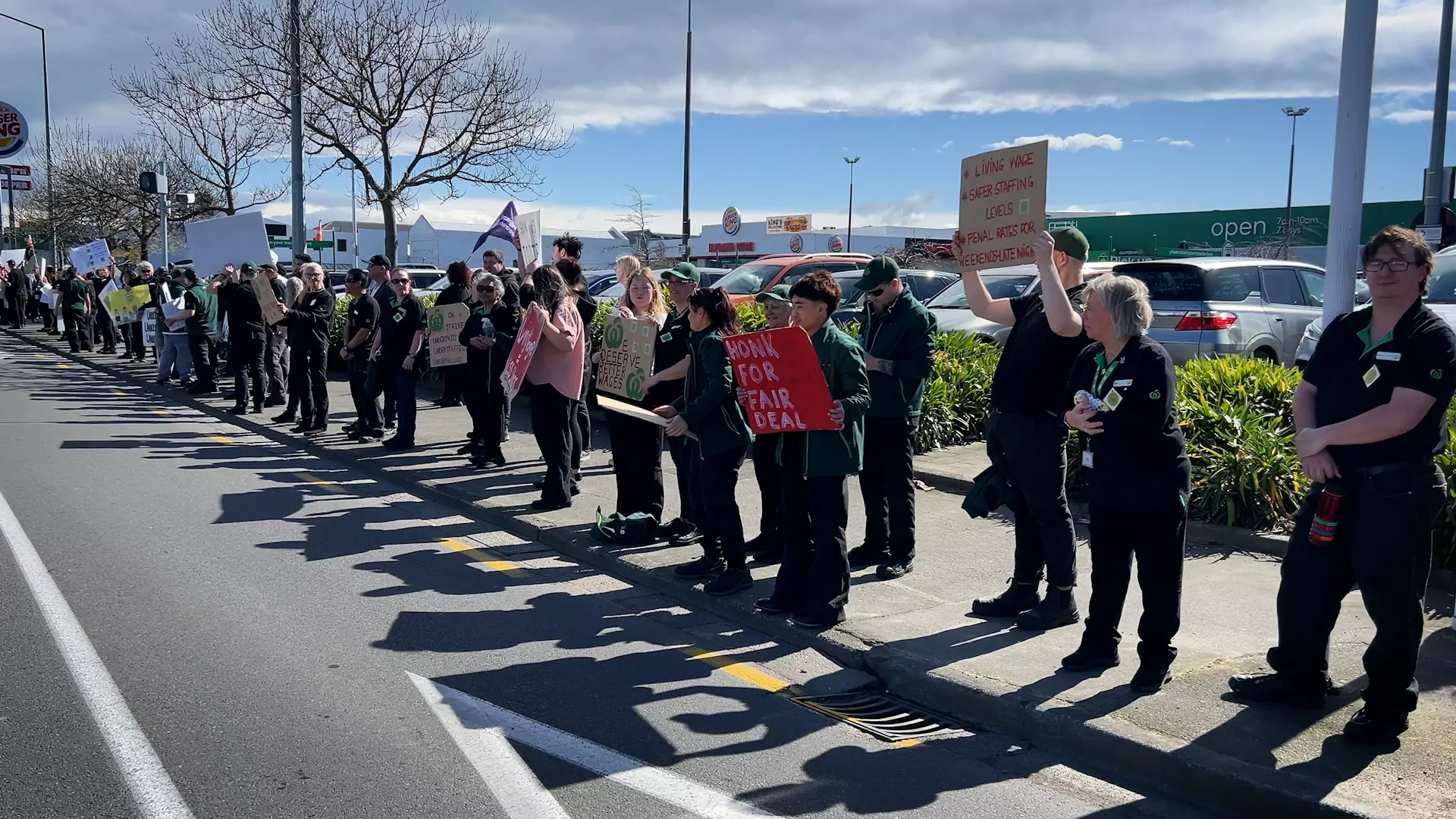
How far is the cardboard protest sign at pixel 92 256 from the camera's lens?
2178 cm

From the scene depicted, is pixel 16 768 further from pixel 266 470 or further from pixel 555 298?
pixel 266 470

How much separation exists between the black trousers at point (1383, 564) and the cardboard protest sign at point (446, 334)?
8.85 meters

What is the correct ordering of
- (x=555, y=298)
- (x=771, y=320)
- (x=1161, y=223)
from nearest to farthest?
1. (x=771, y=320)
2. (x=555, y=298)
3. (x=1161, y=223)

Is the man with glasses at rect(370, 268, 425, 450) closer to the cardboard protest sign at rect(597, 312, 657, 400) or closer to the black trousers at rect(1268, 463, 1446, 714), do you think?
the cardboard protest sign at rect(597, 312, 657, 400)

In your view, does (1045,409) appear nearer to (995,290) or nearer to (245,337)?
(995,290)

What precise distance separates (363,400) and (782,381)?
26.1 feet

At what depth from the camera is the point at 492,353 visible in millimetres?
10242

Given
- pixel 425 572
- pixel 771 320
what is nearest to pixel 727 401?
pixel 771 320

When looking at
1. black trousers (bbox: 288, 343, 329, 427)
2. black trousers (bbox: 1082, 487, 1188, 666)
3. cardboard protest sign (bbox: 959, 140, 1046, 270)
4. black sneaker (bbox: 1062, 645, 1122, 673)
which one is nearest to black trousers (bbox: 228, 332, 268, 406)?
black trousers (bbox: 288, 343, 329, 427)

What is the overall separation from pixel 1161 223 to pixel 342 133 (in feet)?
125

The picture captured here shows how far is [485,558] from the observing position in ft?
24.3

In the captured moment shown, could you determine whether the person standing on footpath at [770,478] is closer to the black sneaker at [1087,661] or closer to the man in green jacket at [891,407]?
the man in green jacket at [891,407]

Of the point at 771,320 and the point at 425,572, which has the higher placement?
the point at 771,320

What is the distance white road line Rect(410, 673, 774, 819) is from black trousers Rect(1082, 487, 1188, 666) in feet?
6.46
